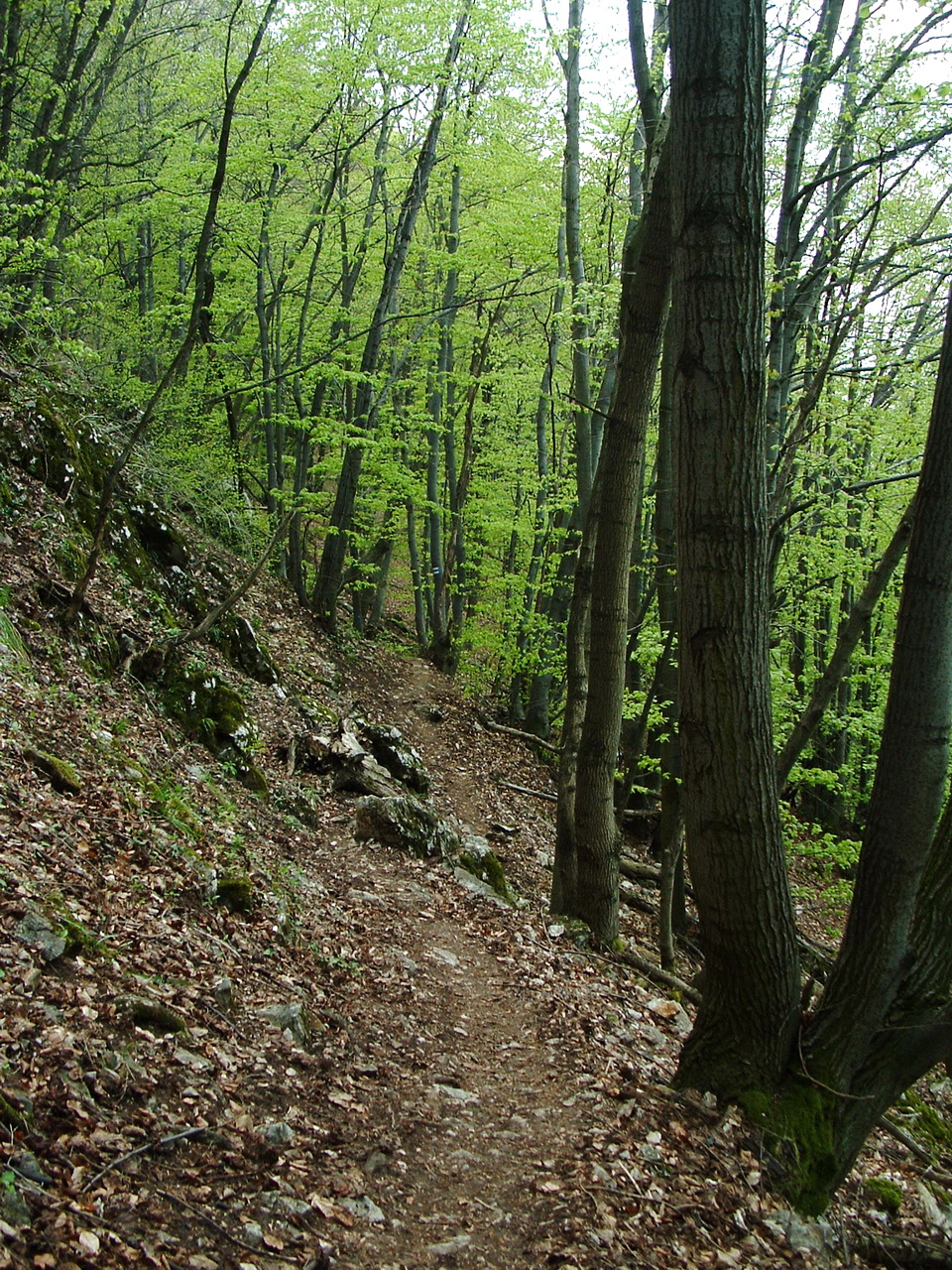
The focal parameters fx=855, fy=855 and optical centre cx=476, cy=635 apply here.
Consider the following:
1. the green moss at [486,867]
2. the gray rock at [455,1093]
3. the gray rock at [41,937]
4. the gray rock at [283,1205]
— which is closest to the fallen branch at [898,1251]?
the gray rock at [455,1093]

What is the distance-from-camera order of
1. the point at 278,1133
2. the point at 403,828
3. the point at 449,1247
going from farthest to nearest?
1. the point at 403,828
2. the point at 278,1133
3. the point at 449,1247

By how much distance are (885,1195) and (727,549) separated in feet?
12.8

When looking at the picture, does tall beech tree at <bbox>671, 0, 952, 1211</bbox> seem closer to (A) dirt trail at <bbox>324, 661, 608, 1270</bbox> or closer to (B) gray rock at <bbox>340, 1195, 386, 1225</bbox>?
(A) dirt trail at <bbox>324, 661, 608, 1270</bbox>

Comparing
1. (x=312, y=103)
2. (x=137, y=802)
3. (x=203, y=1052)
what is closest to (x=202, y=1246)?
(x=203, y=1052)

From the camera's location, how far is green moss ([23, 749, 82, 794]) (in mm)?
5035

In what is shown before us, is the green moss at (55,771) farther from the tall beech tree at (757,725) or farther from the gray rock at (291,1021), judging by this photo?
the tall beech tree at (757,725)

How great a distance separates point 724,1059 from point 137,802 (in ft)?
12.5

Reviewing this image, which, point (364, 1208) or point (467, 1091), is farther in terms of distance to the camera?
point (467, 1091)

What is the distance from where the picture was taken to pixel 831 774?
1134 centimetres

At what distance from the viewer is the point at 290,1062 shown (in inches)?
160

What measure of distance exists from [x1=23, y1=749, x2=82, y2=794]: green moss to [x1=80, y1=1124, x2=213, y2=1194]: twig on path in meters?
2.52

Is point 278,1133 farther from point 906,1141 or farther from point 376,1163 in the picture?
point 906,1141

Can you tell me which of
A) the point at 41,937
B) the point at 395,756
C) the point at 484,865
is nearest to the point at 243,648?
the point at 395,756

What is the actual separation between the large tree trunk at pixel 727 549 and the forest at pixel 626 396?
17 mm
